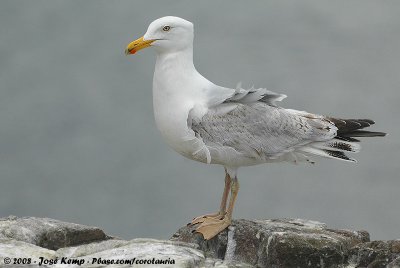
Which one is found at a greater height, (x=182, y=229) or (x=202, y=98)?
(x=202, y=98)

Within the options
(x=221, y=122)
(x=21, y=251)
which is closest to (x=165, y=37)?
(x=221, y=122)

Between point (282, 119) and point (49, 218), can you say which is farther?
point (49, 218)

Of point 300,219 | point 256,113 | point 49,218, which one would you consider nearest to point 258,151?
point 256,113

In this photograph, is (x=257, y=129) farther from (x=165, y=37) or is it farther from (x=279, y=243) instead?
(x=165, y=37)

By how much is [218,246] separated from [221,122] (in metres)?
1.57

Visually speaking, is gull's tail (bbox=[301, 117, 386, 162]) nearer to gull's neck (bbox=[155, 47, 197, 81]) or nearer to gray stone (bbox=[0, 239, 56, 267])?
gull's neck (bbox=[155, 47, 197, 81])

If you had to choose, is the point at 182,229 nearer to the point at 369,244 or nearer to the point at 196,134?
the point at 196,134

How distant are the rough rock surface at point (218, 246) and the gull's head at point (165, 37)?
233 cm

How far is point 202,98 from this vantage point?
34.0 feet

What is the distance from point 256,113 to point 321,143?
36.9 inches

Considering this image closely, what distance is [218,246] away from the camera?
10531 millimetres

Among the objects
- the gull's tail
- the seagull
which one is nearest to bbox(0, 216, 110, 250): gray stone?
the seagull

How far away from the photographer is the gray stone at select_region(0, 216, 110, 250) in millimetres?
10477

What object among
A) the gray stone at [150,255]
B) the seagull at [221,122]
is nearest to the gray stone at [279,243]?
the seagull at [221,122]
